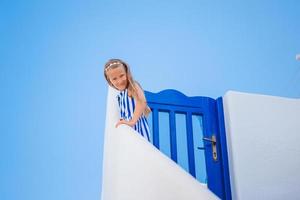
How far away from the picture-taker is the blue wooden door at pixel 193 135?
2.29 m

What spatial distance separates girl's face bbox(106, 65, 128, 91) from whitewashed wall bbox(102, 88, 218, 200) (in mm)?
543

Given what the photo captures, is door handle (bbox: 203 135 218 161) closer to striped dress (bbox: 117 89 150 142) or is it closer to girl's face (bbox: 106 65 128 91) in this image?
striped dress (bbox: 117 89 150 142)

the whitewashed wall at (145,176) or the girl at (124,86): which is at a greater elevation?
the girl at (124,86)

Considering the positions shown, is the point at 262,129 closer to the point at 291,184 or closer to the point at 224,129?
the point at 224,129

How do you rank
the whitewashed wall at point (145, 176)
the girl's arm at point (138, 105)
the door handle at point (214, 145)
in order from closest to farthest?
1. the whitewashed wall at point (145, 176)
2. the girl's arm at point (138, 105)
3. the door handle at point (214, 145)

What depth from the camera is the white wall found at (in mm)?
2309

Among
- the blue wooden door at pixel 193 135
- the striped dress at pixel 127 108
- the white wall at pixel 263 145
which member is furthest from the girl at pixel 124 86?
the white wall at pixel 263 145

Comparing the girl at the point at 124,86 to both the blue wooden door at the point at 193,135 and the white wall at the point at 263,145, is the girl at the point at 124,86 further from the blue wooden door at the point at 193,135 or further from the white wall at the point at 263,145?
the white wall at the point at 263,145

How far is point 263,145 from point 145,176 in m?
1.50

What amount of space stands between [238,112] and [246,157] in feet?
1.22

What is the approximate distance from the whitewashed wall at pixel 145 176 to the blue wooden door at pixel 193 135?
891 mm

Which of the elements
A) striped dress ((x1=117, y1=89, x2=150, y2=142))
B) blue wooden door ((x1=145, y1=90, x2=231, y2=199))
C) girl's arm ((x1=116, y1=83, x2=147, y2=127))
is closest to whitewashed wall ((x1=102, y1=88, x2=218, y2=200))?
girl's arm ((x1=116, y1=83, x2=147, y2=127))

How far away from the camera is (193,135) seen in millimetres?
2447

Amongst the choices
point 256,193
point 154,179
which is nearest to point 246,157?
point 256,193
